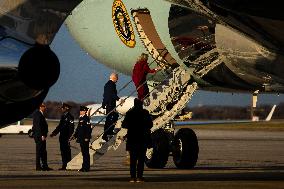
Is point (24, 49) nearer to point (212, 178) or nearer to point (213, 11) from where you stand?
point (213, 11)

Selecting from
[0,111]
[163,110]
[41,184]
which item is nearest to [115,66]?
[163,110]

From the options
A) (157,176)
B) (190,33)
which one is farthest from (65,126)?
(190,33)

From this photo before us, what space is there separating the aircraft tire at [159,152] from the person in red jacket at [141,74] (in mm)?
1705

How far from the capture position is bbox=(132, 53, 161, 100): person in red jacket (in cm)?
2830

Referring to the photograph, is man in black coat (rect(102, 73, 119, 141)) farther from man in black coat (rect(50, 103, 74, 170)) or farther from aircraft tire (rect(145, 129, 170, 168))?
aircraft tire (rect(145, 129, 170, 168))

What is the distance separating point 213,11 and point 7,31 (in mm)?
7756

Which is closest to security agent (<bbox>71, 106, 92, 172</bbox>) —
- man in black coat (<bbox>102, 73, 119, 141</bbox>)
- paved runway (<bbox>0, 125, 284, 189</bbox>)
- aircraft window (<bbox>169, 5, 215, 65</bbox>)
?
paved runway (<bbox>0, 125, 284, 189</bbox>)

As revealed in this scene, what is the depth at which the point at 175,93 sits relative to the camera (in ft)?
92.8

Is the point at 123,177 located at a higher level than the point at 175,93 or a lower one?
lower

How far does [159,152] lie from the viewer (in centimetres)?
2934

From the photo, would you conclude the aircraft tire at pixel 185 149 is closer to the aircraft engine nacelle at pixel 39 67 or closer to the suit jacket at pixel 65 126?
the suit jacket at pixel 65 126

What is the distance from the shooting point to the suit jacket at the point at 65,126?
28594 mm

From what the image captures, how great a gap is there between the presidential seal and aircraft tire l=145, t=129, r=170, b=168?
→ 2946mm

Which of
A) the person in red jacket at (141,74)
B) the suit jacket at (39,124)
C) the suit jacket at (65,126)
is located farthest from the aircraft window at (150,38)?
the suit jacket at (39,124)
